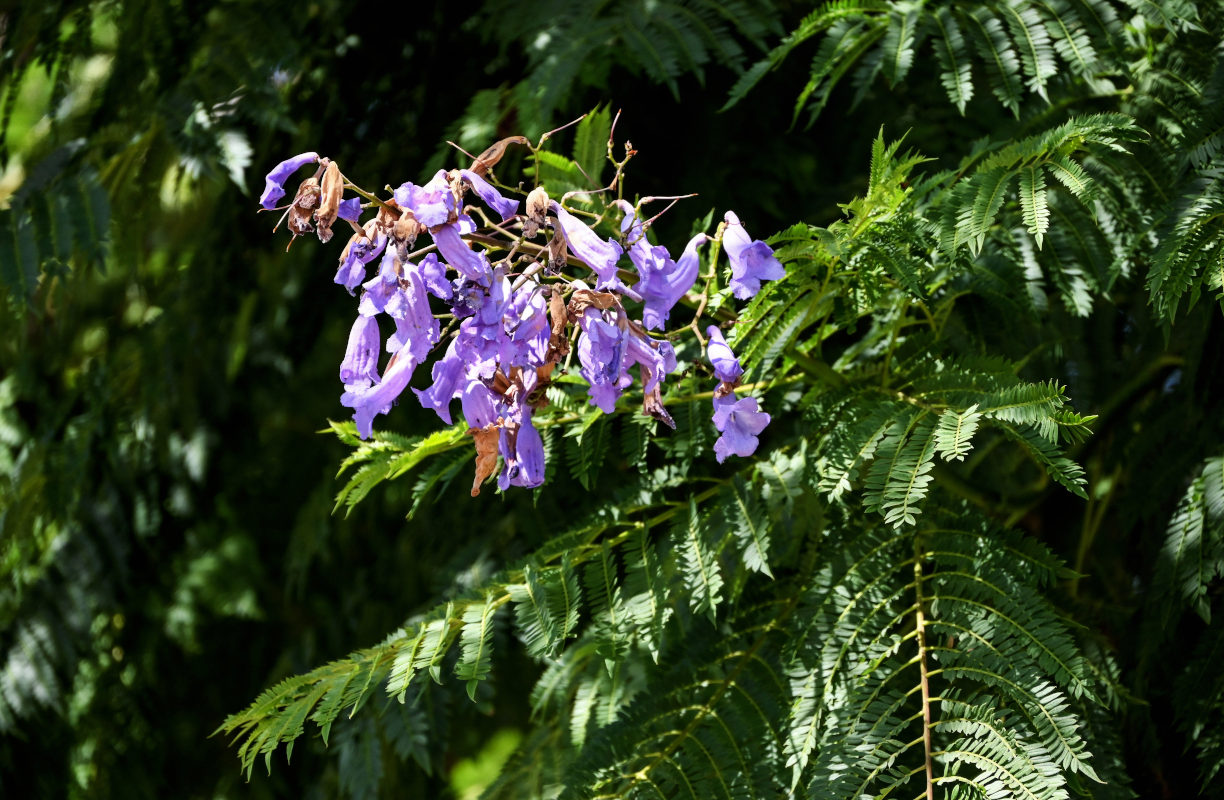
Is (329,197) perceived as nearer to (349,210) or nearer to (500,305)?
(349,210)

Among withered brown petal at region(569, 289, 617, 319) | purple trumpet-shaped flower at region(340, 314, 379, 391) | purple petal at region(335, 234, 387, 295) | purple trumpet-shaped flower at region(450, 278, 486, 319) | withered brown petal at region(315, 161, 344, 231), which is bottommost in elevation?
withered brown petal at region(569, 289, 617, 319)

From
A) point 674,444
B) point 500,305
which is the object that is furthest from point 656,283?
point 674,444

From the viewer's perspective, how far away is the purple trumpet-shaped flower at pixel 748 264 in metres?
1.25

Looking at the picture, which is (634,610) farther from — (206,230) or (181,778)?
(181,778)

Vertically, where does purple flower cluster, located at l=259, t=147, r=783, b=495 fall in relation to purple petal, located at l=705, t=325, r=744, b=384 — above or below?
above

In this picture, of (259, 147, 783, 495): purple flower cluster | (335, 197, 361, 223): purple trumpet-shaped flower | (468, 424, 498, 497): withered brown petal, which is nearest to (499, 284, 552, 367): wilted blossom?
(259, 147, 783, 495): purple flower cluster

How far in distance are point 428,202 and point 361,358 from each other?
0.67 feet

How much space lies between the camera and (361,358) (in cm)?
122

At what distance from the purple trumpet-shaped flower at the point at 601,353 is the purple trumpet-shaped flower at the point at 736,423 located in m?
0.14

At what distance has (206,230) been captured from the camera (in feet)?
9.42

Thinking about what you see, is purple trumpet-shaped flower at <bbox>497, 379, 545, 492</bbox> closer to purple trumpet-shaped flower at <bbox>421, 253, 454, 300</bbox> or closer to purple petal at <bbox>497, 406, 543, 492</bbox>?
purple petal at <bbox>497, 406, 543, 492</bbox>

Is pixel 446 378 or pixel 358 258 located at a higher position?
pixel 358 258

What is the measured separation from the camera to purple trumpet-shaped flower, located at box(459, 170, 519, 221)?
3.92 ft

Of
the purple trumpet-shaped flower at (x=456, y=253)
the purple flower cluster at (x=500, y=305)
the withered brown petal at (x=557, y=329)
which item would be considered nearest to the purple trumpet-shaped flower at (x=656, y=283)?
the purple flower cluster at (x=500, y=305)
